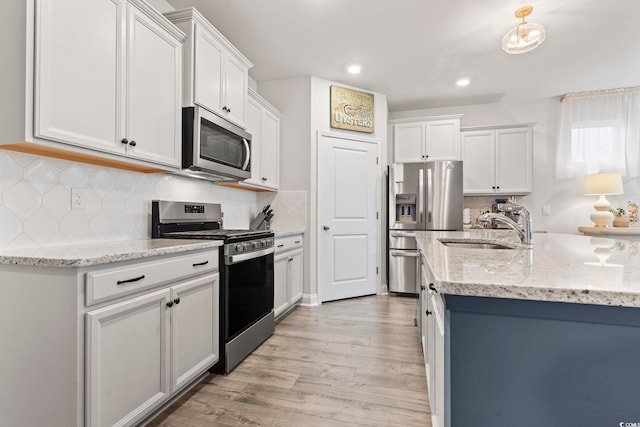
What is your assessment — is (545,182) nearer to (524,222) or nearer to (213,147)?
(524,222)

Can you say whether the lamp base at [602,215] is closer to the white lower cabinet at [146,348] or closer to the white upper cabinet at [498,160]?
the white upper cabinet at [498,160]

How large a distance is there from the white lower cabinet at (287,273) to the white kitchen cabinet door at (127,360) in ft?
4.55

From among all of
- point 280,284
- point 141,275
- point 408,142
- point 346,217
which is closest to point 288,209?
point 346,217

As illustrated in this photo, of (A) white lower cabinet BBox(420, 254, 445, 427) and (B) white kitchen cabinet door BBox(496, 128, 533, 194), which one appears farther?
(B) white kitchen cabinet door BBox(496, 128, 533, 194)

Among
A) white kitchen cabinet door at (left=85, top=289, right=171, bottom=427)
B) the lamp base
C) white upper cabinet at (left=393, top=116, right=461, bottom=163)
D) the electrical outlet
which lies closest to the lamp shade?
the lamp base

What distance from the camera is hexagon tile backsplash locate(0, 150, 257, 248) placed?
56.7 inches

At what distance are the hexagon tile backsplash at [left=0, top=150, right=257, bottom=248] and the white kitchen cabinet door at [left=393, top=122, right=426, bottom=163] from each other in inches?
122

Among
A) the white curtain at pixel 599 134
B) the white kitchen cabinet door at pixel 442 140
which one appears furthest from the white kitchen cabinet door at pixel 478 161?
the white curtain at pixel 599 134

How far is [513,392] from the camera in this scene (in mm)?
851

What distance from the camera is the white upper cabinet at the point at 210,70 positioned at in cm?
213

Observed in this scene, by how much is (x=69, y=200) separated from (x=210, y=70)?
1.29 m

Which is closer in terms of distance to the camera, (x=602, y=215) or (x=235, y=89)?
(x=235, y=89)

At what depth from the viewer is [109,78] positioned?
5.22ft

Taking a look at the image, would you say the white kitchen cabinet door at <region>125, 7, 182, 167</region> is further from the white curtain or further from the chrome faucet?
the white curtain
